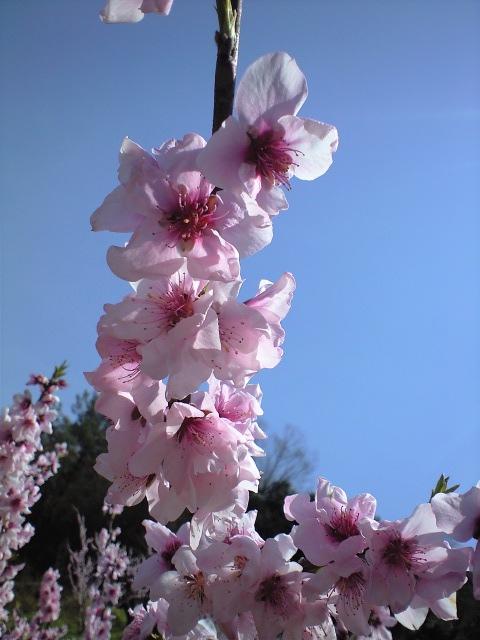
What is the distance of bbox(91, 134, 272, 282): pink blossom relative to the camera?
3.05ft

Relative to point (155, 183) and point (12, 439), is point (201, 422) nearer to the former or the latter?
point (155, 183)

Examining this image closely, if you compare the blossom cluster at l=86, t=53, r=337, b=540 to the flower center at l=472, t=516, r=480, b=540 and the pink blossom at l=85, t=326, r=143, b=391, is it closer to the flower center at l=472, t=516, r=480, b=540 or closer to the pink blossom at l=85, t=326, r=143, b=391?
the pink blossom at l=85, t=326, r=143, b=391

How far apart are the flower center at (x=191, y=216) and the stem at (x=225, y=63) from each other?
0.15 metres

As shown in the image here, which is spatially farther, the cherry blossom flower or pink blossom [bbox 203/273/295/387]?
the cherry blossom flower

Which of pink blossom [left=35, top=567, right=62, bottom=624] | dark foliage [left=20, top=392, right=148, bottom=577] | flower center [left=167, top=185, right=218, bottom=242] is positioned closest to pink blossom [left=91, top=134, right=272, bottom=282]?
flower center [left=167, top=185, right=218, bottom=242]

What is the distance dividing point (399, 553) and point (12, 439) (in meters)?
2.80

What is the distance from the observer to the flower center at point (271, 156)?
3.09ft

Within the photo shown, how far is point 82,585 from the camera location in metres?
5.18

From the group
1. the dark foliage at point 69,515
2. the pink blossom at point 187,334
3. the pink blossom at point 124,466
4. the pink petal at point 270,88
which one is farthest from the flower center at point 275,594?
the dark foliage at point 69,515

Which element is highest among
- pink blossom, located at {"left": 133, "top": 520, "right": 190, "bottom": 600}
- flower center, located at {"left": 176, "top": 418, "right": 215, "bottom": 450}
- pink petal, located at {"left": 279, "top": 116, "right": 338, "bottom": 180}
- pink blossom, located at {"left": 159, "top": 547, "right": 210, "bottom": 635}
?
pink petal, located at {"left": 279, "top": 116, "right": 338, "bottom": 180}

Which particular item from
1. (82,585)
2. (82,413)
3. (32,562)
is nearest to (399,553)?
(82,585)

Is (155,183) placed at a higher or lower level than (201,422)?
higher

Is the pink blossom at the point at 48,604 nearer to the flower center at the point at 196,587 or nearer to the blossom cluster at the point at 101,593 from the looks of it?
the blossom cluster at the point at 101,593

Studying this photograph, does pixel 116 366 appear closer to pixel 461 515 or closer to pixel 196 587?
pixel 196 587
